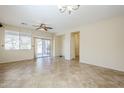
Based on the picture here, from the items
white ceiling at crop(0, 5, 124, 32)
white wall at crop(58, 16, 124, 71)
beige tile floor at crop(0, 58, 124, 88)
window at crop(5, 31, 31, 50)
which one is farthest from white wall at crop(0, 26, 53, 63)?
white wall at crop(58, 16, 124, 71)

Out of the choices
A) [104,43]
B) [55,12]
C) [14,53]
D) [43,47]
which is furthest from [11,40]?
[104,43]

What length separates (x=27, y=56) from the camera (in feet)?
25.9

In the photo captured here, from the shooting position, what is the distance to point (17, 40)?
7324 millimetres

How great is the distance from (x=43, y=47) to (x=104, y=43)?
607cm

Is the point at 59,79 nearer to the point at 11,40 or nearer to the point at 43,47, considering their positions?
the point at 11,40

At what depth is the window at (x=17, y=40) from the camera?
22.3 ft

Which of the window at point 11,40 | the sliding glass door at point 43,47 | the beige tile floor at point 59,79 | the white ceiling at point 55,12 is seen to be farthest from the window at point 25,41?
the beige tile floor at point 59,79

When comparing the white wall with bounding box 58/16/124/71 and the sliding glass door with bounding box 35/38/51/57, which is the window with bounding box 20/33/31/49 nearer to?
the sliding glass door with bounding box 35/38/51/57

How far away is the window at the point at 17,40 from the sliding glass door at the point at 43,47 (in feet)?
3.58

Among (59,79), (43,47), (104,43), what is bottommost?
(59,79)

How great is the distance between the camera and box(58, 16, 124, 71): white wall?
4.59 metres

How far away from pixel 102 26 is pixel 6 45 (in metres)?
6.47

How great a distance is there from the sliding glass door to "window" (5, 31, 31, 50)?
109 cm
